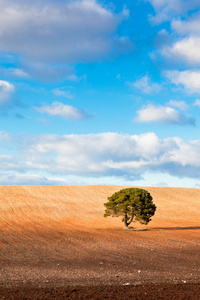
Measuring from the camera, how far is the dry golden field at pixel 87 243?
20859mm

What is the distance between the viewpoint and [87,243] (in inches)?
1444

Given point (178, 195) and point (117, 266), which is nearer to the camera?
point (117, 266)

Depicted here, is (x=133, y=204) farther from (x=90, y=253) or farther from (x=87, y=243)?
(x=90, y=253)

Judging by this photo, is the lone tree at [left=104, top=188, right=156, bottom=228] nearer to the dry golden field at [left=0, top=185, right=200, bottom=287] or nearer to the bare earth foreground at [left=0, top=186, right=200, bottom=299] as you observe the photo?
the bare earth foreground at [left=0, top=186, right=200, bottom=299]

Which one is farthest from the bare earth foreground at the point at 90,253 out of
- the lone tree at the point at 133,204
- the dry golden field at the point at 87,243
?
the lone tree at the point at 133,204

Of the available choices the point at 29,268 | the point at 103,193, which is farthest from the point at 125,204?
the point at 103,193

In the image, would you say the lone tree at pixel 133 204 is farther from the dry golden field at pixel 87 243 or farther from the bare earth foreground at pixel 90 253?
the dry golden field at pixel 87 243

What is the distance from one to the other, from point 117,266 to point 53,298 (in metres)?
10.0

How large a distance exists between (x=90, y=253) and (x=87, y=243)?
6.09m

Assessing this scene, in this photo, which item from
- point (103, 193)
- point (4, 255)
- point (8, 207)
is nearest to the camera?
point (4, 255)

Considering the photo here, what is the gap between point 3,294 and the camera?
15.8 m

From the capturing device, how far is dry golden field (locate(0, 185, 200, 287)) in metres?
20.9

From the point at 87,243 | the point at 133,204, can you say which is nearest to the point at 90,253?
the point at 87,243

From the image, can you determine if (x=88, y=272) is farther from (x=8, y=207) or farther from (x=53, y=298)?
(x=8, y=207)
